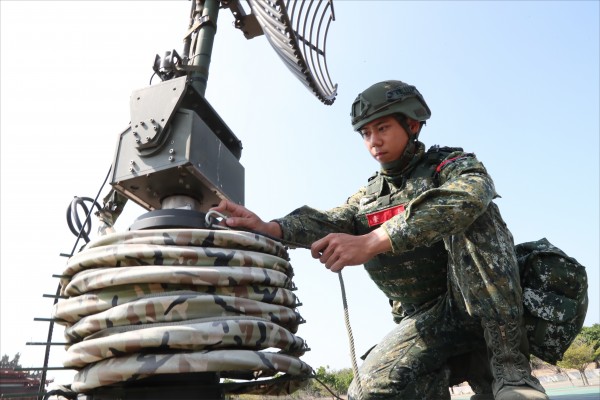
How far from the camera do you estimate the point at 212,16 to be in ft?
8.60

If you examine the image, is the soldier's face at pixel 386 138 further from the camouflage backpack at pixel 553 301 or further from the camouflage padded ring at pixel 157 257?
the camouflage padded ring at pixel 157 257

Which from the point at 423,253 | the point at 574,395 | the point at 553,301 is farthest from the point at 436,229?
the point at 574,395

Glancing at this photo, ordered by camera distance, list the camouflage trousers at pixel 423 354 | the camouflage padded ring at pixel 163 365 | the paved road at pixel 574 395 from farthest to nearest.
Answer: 1. the paved road at pixel 574 395
2. the camouflage trousers at pixel 423 354
3. the camouflage padded ring at pixel 163 365

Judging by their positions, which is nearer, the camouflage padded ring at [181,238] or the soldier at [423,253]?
the camouflage padded ring at [181,238]

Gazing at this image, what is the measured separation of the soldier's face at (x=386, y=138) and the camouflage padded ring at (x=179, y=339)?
1.37 meters

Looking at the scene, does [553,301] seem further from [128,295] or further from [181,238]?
[128,295]

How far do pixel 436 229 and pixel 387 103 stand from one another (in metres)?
0.85

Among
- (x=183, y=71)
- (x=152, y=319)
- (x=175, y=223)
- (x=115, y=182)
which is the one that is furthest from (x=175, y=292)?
(x=183, y=71)

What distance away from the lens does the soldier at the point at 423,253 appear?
1699 millimetres

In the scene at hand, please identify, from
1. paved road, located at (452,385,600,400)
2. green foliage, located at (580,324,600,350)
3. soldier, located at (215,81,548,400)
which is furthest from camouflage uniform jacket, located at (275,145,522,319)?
green foliage, located at (580,324,600,350)

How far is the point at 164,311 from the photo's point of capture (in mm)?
1197

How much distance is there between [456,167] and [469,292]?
23.0 inches

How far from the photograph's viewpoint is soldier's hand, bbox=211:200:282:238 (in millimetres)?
1655

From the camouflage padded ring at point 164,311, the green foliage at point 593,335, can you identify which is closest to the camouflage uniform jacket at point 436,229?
the camouflage padded ring at point 164,311
